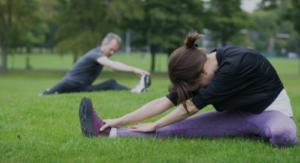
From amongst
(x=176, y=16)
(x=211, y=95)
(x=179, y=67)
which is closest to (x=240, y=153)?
(x=211, y=95)

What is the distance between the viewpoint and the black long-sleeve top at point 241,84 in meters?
3.11

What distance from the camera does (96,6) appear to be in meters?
30.0

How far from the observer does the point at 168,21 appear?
28.6 meters

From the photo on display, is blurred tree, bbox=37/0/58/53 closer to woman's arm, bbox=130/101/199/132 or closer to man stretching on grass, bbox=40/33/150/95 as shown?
man stretching on grass, bbox=40/33/150/95

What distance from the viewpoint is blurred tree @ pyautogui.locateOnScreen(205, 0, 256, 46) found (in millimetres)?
31516

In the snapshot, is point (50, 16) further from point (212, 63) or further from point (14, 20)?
point (212, 63)

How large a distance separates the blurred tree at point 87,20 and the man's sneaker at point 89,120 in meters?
24.8

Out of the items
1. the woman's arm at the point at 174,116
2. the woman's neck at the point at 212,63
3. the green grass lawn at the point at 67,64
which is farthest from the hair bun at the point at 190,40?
the green grass lawn at the point at 67,64

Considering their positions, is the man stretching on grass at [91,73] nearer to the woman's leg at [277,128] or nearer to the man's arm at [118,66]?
the man's arm at [118,66]

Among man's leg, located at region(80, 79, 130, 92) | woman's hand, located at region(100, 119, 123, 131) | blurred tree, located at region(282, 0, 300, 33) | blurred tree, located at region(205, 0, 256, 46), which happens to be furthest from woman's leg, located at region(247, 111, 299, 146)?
blurred tree, located at region(205, 0, 256, 46)

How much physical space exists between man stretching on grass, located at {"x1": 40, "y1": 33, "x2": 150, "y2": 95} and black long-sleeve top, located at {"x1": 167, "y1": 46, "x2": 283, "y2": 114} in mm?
4583

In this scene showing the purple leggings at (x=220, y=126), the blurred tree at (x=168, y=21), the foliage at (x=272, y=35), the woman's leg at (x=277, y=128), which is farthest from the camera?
the foliage at (x=272, y=35)

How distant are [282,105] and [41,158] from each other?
2.74 m

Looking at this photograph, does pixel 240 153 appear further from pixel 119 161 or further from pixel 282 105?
pixel 119 161
